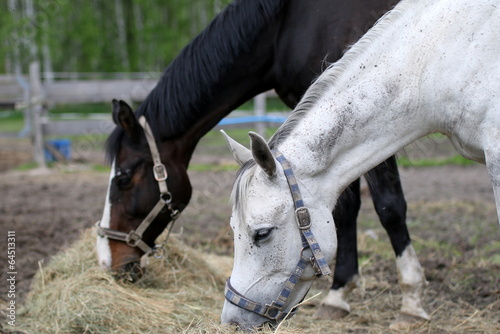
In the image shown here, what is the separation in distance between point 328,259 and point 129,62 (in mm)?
23739

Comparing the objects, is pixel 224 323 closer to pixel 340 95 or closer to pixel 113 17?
pixel 340 95

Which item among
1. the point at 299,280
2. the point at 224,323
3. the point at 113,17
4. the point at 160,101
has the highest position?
the point at 160,101

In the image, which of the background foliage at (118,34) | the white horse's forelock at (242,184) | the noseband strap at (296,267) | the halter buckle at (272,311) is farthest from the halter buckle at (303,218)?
the background foliage at (118,34)

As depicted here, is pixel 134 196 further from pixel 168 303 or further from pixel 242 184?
pixel 242 184

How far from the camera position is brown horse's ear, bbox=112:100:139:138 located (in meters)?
3.56

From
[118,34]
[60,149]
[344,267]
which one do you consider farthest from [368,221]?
[118,34]

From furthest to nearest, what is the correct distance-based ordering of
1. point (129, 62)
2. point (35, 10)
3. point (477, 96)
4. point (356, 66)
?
point (129, 62)
point (35, 10)
point (356, 66)
point (477, 96)

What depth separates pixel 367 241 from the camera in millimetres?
4938

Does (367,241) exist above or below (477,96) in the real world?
below

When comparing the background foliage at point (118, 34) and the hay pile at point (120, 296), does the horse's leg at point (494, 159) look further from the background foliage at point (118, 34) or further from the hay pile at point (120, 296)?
the background foliage at point (118, 34)

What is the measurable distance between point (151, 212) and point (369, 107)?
1.77 metres

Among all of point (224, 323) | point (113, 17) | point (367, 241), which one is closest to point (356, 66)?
point (224, 323)

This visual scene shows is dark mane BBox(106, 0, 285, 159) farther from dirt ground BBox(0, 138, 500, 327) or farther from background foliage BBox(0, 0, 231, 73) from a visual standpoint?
background foliage BBox(0, 0, 231, 73)

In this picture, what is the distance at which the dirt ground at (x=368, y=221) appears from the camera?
4.04 meters
